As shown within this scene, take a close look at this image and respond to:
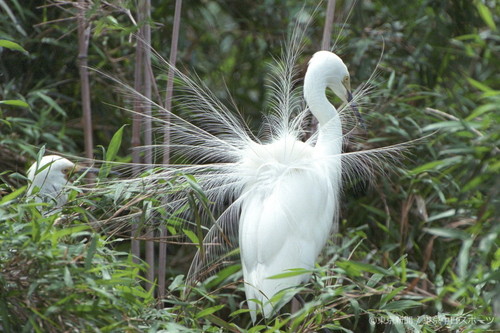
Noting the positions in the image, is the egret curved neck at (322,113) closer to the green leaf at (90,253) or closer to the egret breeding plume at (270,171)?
the egret breeding plume at (270,171)

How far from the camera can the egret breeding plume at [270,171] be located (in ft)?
8.74

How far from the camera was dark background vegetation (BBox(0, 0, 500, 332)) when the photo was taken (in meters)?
2.01

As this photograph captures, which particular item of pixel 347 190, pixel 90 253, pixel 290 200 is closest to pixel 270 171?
pixel 290 200

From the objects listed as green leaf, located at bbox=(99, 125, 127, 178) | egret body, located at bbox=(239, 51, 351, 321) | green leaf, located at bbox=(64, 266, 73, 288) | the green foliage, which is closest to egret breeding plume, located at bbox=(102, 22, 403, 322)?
egret body, located at bbox=(239, 51, 351, 321)

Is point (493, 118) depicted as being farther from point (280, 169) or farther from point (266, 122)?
point (266, 122)

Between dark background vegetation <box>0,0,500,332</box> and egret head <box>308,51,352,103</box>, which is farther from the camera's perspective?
egret head <box>308,51,352,103</box>

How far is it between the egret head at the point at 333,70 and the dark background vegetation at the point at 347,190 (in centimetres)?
34

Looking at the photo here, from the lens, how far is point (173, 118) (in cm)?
282

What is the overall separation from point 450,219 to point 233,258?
93 cm

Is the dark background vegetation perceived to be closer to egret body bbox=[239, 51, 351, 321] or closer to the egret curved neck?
egret body bbox=[239, 51, 351, 321]

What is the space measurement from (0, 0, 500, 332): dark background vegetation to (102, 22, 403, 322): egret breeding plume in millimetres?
136

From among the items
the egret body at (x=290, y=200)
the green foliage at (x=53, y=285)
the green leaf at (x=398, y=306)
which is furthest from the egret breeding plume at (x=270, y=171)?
the green foliage at (x=53, y=285)

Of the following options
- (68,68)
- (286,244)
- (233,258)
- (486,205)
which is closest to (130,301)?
(286,244)

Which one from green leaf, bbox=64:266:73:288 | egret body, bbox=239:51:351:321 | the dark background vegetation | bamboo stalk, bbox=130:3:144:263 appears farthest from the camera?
bamboo stalk, bbox=130:3:144:263
